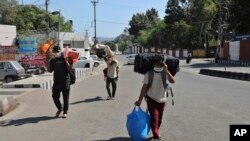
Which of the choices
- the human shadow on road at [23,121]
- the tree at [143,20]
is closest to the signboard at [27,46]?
A: the human shadow on road at [23,121]

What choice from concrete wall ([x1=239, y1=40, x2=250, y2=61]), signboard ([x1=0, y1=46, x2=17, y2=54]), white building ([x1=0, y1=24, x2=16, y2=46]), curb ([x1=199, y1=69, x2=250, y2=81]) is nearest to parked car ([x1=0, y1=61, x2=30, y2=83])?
signboard ([x1=0, y1=46, x2=17, y2=54])

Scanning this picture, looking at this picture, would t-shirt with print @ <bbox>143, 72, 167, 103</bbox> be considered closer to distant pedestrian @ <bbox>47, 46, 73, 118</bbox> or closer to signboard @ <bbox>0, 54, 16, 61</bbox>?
distant pedestrian @ <bbox>47, 46, 73, 118</bbox>

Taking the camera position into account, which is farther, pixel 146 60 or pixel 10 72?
pixel 10 72

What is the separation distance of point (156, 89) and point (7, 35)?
188 feet

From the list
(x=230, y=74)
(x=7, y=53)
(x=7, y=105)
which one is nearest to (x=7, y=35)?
(x=7, y=53)

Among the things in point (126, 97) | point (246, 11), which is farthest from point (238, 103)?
point (246, 11)

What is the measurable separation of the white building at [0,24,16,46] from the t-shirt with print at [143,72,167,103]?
55801 millimetres

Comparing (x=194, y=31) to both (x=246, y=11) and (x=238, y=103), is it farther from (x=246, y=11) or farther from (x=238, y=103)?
(x=238, y=103)

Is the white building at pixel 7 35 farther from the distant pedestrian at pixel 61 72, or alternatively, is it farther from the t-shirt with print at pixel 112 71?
the distant pedestrian at pixel 61 72

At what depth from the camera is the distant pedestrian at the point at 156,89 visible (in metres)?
8.60

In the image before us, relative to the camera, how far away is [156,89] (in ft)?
28.5

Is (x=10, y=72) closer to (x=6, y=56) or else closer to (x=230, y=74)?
(x=6, y=56)

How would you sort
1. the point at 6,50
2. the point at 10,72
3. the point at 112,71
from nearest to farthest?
the point at 112,71
the point at 10,72
the point at 6,50

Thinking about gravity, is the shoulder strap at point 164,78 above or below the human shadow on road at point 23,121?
above
